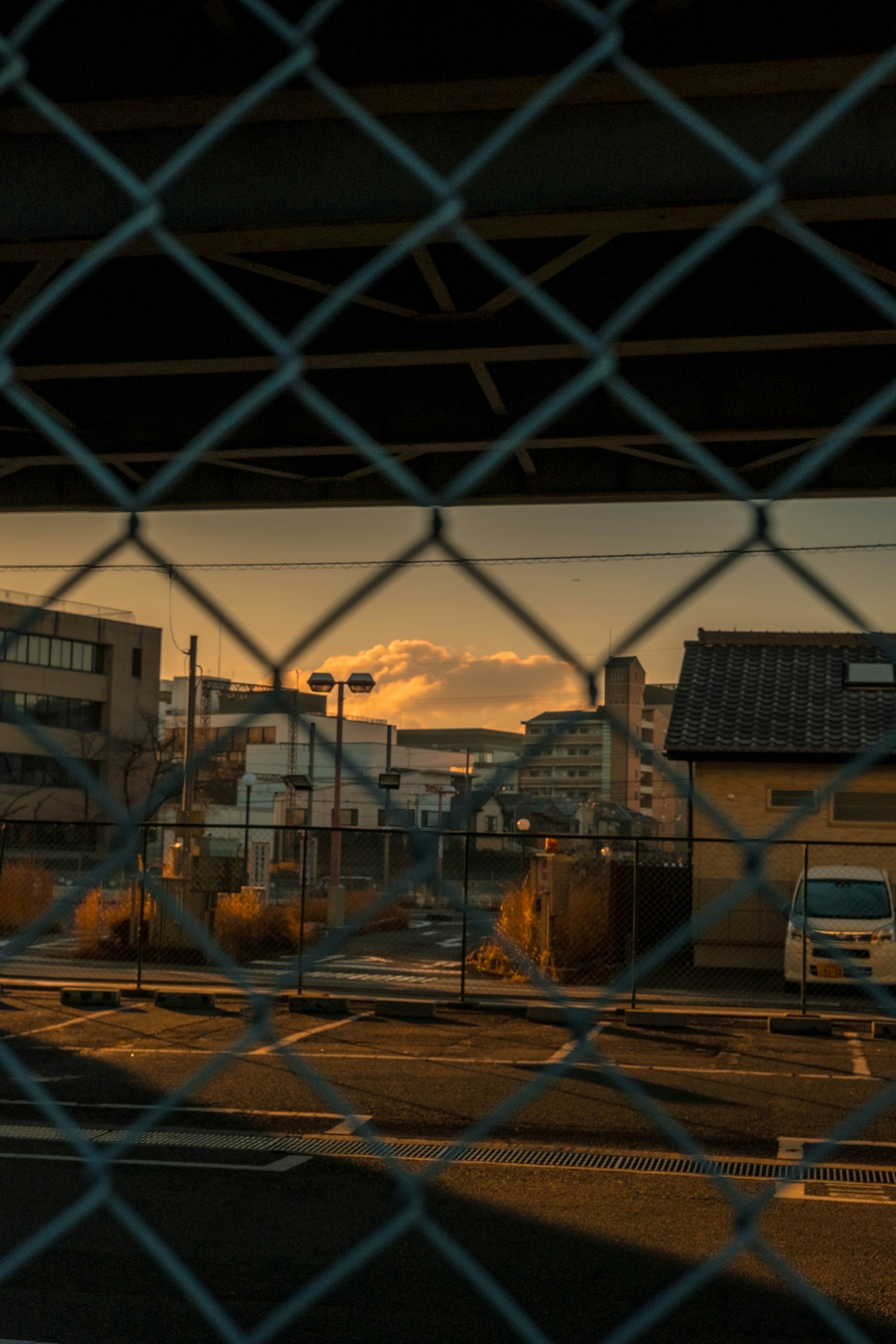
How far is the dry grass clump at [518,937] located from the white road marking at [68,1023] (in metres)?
6.02

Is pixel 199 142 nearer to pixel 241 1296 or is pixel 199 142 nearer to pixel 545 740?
pixel 545 740

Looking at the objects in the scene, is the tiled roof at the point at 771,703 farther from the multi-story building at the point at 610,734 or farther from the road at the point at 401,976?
the multi-story building at the point at 610,734

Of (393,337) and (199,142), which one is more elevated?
(393,337)

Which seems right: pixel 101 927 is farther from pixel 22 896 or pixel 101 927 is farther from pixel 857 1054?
pixel 857 1054

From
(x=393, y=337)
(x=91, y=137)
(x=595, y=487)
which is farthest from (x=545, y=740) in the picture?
(x=595, y=487)

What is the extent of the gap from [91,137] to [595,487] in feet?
18.9

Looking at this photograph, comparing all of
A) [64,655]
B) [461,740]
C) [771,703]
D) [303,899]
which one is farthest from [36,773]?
[461,740]

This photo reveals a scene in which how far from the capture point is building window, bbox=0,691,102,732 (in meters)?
81.0

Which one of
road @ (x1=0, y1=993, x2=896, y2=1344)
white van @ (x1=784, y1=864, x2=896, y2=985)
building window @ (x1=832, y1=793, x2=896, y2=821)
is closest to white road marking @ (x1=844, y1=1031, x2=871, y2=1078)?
road @ (x1=0, y1=993, x2=896, y2=1344)

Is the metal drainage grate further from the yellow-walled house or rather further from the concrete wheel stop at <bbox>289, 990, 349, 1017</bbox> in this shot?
the yellow-walled house

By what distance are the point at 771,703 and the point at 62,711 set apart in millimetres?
61453

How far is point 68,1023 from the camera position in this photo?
17516mm

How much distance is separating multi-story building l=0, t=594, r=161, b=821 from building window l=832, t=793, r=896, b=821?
5039cm

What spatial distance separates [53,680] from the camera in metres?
82.2
